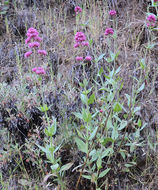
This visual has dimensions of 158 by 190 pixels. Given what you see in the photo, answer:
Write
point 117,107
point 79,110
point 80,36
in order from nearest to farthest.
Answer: point 117,107
point 80,36
point 79,110

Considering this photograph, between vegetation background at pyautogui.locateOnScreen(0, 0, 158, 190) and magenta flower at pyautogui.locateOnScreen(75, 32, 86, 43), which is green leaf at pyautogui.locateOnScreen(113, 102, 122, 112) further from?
magenta flower at pyautogui.locateOnScreen(75, 32, 86, 43)

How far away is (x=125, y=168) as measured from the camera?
2143 millimetres

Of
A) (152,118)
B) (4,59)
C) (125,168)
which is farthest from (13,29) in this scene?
(125,168)

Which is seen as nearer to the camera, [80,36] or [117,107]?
[117,107]

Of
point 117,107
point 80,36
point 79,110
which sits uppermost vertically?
point 80,36

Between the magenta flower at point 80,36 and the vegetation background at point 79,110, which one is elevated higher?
the magenta flower at point 80,36

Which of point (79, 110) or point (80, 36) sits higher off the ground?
point (80, 36)

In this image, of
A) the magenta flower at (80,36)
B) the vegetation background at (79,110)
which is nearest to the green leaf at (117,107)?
the vegetation background at (79,110)

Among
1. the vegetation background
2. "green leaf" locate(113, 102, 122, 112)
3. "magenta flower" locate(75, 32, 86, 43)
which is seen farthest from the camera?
"magenta flower" locate(75, 32, 86, 43)

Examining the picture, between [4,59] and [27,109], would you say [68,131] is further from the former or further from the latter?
[4,59]

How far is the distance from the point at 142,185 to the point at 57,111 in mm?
1156

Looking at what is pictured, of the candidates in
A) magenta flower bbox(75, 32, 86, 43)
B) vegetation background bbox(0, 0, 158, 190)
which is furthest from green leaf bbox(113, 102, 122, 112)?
magenta flower bbox(75, 32, 86, 43)

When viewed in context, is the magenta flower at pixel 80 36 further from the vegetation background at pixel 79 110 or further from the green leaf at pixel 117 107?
the green leaf at pixel 117 107

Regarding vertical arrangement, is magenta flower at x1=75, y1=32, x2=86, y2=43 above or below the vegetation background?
above
